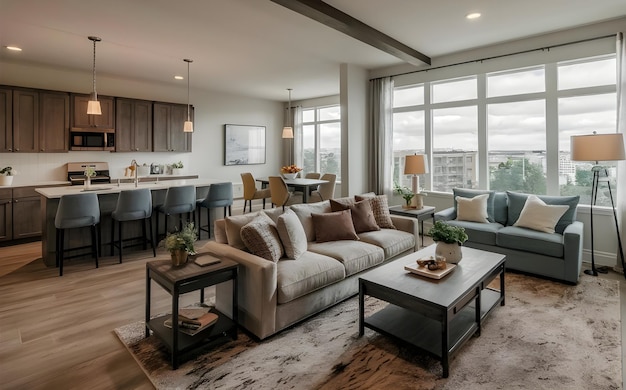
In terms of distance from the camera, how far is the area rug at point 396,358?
214 cm

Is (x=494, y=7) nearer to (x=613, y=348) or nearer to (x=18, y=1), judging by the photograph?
(x=613, y=348)

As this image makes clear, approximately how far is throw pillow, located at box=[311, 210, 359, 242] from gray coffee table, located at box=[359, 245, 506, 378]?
2.67 feet

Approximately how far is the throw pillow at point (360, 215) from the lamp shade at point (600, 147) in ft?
7.79

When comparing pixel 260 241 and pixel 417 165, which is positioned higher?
pixel 417 165

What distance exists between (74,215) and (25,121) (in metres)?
2.78

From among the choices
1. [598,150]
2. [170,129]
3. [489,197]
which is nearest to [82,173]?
[170,129]

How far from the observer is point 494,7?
378 cm

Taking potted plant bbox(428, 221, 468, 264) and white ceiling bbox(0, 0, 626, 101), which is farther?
white ceiling bbox(0, 0, 626, 101)

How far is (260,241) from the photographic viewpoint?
2.87m

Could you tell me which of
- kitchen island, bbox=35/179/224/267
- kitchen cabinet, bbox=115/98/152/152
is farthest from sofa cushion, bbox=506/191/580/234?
kitchen cabinet, bbox=115/98/152/152

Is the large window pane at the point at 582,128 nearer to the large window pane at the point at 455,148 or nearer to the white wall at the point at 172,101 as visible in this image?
the large window pane at the point at 455,148

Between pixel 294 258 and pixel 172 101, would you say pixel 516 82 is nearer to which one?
pixel 294 258

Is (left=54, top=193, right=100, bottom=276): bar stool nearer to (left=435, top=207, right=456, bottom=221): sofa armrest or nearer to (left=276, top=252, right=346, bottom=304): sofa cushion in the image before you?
(left=276, top=252, right=346, bottom=304): sofa cushion

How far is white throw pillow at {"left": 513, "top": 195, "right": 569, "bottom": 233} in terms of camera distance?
406cm
